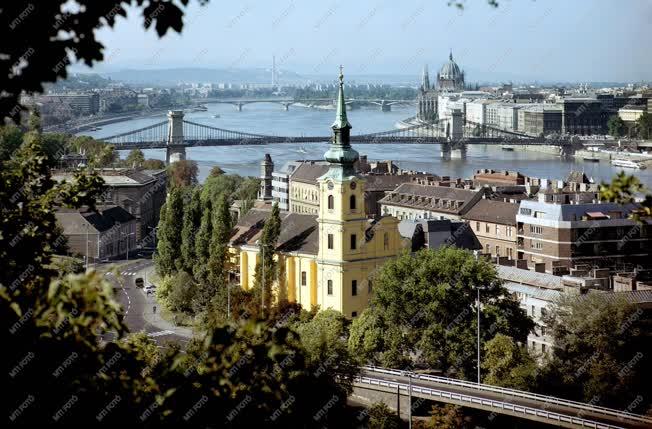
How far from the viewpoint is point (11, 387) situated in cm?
288

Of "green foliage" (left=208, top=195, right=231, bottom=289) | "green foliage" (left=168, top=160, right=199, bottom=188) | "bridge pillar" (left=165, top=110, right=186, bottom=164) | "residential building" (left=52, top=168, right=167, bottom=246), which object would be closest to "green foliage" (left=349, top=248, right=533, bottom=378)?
"green foliage" (left=208, top=195, right=231, bottom=289)

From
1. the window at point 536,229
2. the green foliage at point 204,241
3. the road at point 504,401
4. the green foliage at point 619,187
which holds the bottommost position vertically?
the road at point 504,401

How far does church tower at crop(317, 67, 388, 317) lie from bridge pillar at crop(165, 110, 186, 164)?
34.6m

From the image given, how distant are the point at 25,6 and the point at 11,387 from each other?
0.83 metres

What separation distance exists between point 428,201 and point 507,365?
47.1 feet

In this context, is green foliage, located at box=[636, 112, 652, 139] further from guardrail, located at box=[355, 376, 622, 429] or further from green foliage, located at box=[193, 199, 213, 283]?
guardrail, located at box=[355, 376, 622, 429]

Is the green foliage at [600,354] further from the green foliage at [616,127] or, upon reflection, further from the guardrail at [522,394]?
the green foliage at [616,127]

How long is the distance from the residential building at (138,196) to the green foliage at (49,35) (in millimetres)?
25057

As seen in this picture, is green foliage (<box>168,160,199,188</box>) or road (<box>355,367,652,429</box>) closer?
road (<box>355,367,652,429</box>)

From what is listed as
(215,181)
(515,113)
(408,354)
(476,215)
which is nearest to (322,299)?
(408,354)

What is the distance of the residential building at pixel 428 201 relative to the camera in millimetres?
25672

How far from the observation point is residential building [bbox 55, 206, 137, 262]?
2453 centimetres

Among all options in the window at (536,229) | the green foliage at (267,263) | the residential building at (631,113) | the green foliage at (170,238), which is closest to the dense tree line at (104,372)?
the green foliage at (267,263)

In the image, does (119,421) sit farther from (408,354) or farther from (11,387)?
(408,354)
